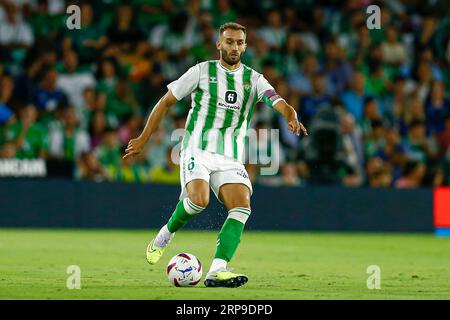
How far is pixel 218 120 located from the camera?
9.77 m

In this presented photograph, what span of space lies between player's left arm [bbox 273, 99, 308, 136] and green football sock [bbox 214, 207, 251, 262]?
829 mm

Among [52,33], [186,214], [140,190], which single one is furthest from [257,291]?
[52,33]

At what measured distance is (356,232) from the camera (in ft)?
57.3

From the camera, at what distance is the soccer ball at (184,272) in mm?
9211

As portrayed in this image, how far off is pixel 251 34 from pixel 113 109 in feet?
10.1

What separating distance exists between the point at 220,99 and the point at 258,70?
868 cm

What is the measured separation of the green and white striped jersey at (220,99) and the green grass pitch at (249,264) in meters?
1.28

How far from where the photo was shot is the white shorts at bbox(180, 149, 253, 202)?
9609mm

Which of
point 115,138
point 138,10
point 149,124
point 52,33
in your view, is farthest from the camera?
point 138,10

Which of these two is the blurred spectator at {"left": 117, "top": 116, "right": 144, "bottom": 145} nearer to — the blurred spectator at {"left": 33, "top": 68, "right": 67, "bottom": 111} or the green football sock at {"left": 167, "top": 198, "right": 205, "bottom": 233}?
the blurred spectator at {"left": 33, "top": 68, "right": 67, "bottom": 111}

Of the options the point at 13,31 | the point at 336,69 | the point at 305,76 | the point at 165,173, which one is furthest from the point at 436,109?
the point at 13,31

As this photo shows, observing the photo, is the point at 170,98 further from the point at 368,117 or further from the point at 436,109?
the point at 436,109

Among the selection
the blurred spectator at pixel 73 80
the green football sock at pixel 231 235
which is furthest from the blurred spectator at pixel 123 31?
the green football sock at pixel 231 235
